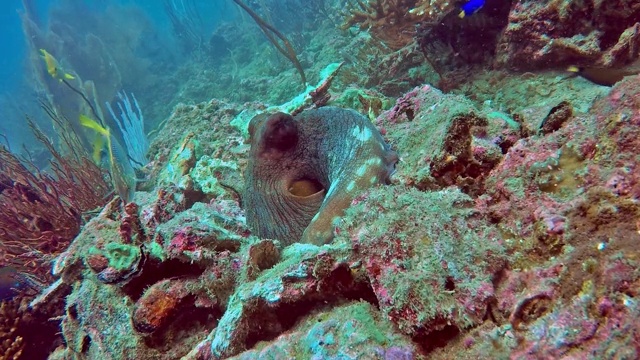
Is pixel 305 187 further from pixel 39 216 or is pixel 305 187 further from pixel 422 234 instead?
pixel 39 216

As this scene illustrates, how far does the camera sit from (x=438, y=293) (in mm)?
1560

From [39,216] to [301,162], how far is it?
4894mm

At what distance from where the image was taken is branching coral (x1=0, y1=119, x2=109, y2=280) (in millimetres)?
5156

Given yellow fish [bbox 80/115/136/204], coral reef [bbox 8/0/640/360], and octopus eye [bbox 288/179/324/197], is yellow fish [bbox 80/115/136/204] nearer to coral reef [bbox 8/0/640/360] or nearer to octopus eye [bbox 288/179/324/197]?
coral reef [bbox 8/0/640/360]

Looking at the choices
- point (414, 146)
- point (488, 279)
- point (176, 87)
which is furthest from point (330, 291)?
point (176, 87)

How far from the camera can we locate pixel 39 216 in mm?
5641

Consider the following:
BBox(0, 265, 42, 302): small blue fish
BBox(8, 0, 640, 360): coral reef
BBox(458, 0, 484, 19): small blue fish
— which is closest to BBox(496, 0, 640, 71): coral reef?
BBox(8, 0, 640, 360): coral reef

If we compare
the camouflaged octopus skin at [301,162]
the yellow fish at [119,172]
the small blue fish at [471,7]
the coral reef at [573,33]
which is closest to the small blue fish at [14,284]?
the yellow fish at [119,172]

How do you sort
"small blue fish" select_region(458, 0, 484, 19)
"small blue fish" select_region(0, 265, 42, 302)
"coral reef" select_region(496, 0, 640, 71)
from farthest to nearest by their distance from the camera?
"small blue fish" select_region(0, 265, 42, 302) < "small blue fish" select_region(458, 0, 484, 19) < "coral reef" select_region(496, 0, 640, 71)

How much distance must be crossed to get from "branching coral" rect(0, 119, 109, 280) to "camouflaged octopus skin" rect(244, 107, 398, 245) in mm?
3729

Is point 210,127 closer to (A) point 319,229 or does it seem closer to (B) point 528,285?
(A) point 319,229

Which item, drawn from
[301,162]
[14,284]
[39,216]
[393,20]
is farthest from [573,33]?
[39,216]

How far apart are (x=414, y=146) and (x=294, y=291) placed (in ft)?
5.56

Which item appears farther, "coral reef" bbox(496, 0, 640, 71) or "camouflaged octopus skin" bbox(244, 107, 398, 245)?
"coral reef" bbox(496, 0, 640, 71)
